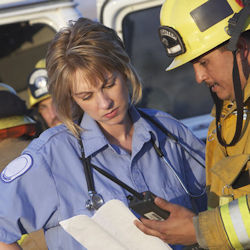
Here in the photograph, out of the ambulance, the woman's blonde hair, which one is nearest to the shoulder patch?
the woman's blonde hair

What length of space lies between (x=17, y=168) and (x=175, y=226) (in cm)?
78

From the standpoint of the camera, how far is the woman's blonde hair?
273cm

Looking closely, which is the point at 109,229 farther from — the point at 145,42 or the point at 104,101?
the point at 145,42

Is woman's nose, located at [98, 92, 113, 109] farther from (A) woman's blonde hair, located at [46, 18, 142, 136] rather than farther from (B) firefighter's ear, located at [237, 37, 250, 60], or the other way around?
(B) firefighter's ear, located at [237, 37, 250, 60]

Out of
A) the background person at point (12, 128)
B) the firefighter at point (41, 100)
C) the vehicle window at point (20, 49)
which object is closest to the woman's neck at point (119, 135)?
the background person at point (12, 128)

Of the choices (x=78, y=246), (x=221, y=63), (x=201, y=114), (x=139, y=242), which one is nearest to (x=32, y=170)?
(x=78, y=246)

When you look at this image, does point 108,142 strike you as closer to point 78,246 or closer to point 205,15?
point 78,246

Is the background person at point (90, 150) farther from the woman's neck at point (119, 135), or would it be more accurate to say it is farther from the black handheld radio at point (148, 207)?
the black handheld radio at point (148, 207)

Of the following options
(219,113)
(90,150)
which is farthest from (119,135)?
(219,113)

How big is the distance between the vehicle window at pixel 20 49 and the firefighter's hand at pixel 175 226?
15.2 ft

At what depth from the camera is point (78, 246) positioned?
102 inches

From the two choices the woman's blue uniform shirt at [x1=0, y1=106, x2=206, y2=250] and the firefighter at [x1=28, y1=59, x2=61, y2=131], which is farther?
the firefighter at [x1=28, y1=59, x2=61, y2=131]

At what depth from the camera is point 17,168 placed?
2.56 meters

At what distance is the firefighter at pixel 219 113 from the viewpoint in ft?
7.25
